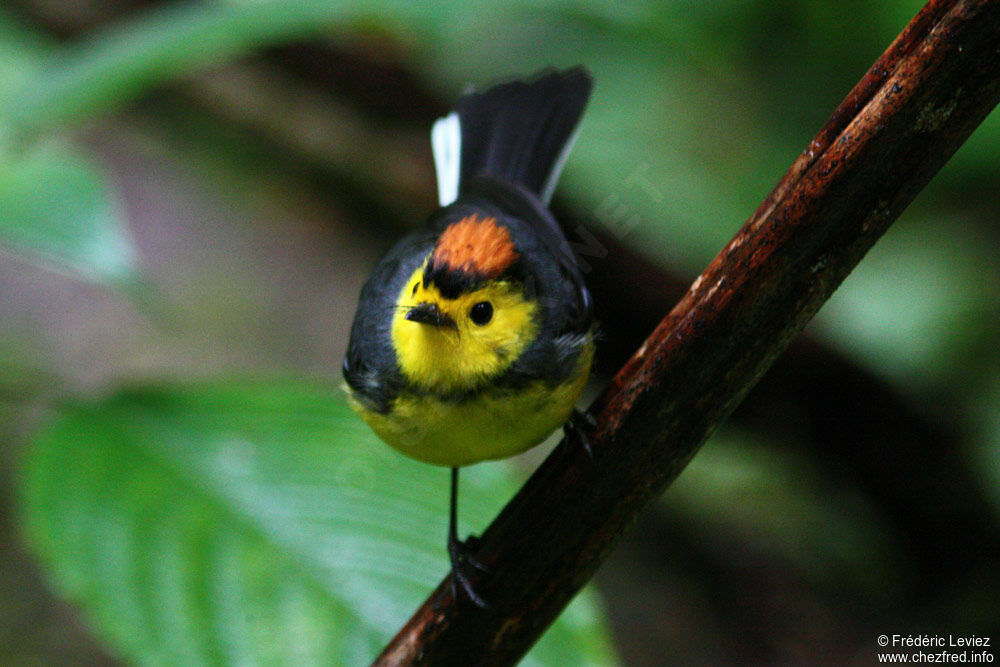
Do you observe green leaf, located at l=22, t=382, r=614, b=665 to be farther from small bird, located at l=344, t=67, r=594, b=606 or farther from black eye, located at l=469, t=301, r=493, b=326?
black eye, located at l=469, t=301, r=493, b=326

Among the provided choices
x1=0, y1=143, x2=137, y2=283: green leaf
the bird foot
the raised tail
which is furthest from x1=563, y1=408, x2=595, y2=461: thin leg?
x1=0, y1=143, x2=137, y2=283: green leaf

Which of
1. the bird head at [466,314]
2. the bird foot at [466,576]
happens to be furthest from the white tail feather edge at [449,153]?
the bird foot at [466,576]

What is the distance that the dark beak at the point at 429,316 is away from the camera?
1.49 metres

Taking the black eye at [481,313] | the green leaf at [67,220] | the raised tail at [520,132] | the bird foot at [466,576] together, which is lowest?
the green leaf at [67,220]

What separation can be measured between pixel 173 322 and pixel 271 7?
8.37 feet

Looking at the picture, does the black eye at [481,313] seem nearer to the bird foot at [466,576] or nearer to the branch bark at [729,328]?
the branch bark at [729,328]

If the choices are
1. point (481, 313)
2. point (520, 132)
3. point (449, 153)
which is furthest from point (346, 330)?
point (481, 313)

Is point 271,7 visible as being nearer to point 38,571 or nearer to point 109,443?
point 109,443

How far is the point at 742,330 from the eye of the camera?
4.56 ft

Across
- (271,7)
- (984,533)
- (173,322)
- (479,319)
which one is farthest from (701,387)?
(173,322)

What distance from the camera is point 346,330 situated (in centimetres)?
507

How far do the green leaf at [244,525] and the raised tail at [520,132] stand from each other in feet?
2.28

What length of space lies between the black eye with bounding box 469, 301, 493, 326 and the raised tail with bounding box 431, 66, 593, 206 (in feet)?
2.17

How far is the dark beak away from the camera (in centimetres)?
149
